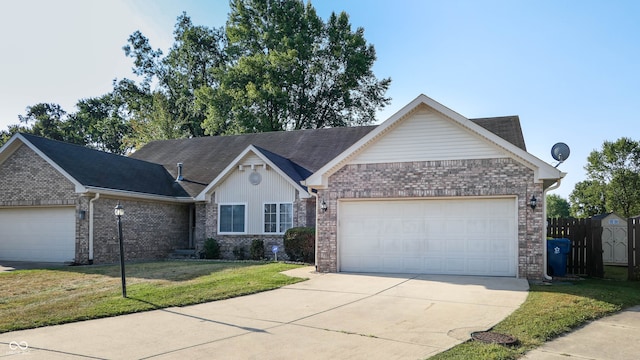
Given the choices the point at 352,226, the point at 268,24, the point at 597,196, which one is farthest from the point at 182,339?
the point at 597,196

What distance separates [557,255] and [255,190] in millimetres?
11244

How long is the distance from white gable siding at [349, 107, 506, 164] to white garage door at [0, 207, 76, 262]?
11.5 metres

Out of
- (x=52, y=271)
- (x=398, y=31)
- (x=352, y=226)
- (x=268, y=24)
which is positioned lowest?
(x=52, y=271)

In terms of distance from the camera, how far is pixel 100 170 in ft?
61.6

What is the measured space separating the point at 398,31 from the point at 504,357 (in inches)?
492

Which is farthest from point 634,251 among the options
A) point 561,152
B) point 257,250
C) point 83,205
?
point 83,205

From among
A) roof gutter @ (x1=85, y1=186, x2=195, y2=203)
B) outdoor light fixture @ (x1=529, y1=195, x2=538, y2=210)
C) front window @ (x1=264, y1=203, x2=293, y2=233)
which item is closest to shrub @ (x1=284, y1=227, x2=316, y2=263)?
front window @ (x1=264, y1=203, x2=293, y2=233)

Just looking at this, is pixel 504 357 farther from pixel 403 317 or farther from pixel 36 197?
pixel 36 197

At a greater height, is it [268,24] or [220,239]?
[268,24]

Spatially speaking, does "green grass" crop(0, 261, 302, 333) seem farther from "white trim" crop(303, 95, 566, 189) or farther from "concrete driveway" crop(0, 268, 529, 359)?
"white trim" crop(303, 95, 566, 189)

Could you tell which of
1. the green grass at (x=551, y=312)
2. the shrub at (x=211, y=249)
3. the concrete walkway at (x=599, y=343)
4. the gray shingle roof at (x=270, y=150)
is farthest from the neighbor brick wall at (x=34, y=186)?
the concrete walkway at (x=599, y=343)

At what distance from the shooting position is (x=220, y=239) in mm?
19797

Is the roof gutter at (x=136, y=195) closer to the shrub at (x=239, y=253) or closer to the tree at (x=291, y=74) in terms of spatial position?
the shrub at (x=239, y=253)

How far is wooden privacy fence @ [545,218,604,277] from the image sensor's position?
46.4ft
